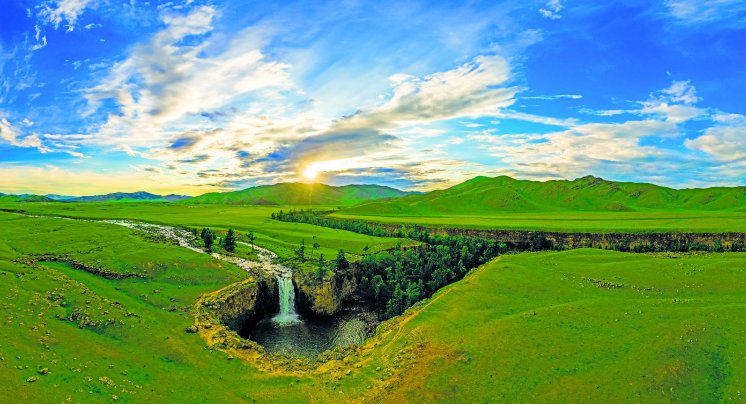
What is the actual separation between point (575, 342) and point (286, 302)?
41.3m

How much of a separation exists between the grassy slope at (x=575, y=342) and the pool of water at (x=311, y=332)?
28.5ft

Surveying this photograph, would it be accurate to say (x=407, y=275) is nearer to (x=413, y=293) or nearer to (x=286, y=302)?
(x=413, y=293)

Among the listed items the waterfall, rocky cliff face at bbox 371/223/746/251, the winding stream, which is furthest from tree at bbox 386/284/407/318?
rocky cliff face at bbox 371/223/746/251

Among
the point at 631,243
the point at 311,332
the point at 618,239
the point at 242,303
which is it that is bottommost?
the point at 311,332

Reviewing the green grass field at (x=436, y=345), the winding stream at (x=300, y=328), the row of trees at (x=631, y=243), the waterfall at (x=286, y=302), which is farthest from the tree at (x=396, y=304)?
the row of trees at (x=631, y=243)

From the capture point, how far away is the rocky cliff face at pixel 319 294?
196ft

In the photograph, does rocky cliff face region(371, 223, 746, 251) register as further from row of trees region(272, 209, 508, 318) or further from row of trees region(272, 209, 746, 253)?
row of trees region(272, 209, 508, 318)

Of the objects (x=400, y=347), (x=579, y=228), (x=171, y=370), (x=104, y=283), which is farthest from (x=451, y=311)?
(x=579, y=228)

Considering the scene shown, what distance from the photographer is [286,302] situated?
6041 centimetres

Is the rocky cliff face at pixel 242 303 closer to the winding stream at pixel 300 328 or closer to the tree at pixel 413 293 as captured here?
the winding stream at pixel 300 328

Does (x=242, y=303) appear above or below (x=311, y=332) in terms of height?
above

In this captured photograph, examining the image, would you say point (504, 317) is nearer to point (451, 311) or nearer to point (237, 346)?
point (451, 311)

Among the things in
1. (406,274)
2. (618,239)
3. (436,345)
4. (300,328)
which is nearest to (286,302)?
(300,328)

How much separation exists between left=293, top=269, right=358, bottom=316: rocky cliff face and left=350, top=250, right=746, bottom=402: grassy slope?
16870mm
